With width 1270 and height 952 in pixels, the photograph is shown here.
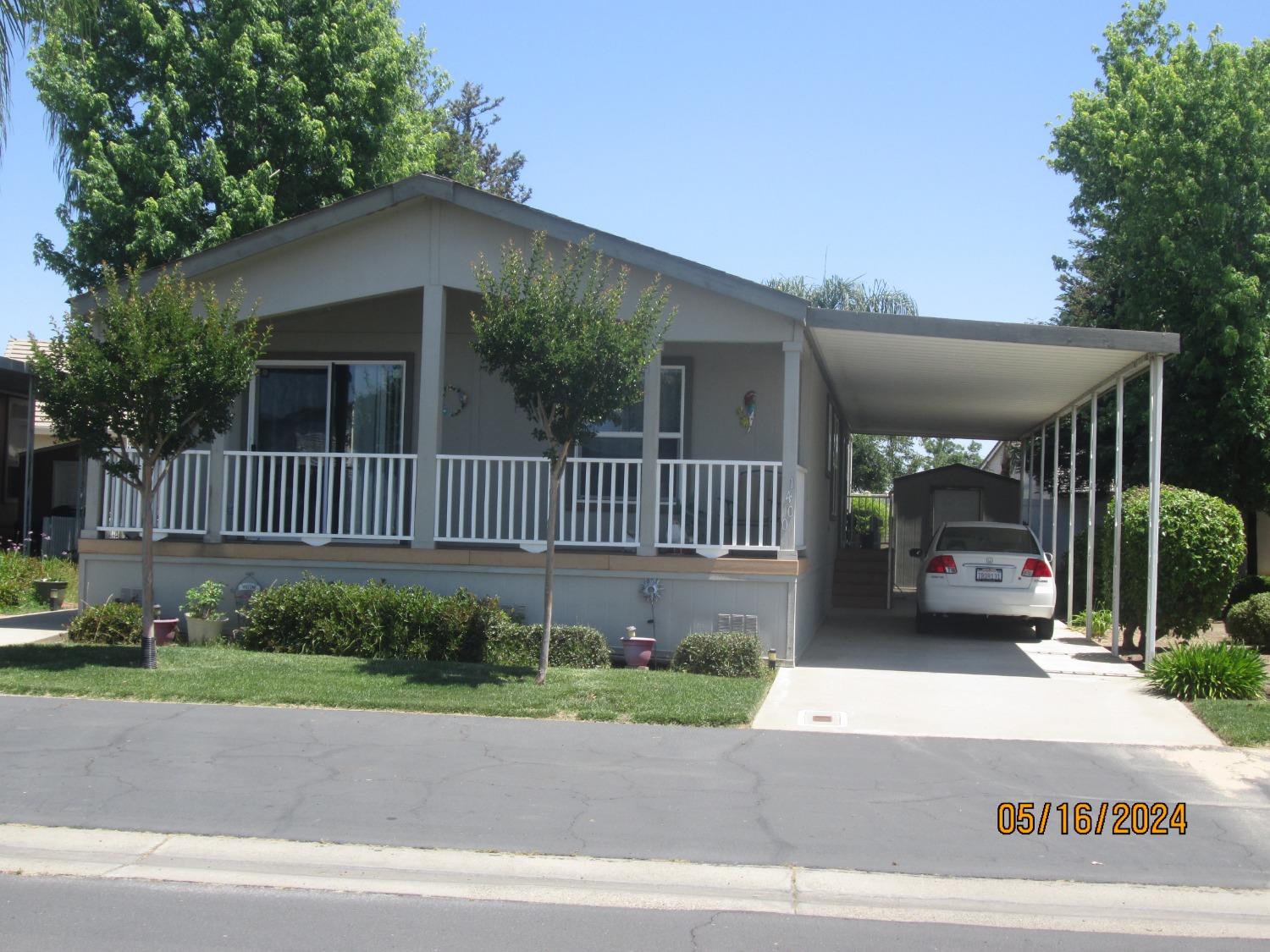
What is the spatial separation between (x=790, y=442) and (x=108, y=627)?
7245 millimetres

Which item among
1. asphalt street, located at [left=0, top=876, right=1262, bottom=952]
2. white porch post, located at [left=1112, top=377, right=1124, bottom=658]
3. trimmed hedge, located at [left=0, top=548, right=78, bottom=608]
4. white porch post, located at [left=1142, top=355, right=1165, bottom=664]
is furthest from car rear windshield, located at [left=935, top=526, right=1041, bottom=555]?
trimmed hedge, located at [left=0, top=548, right=78, bottom=608]

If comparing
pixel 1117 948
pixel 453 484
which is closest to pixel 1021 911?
pixel 1117 948

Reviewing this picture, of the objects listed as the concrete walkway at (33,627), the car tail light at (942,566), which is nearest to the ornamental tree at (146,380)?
the concrete walkway at (33,627)

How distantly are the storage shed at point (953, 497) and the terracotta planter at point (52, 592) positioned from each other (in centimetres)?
1652

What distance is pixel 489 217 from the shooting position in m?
12.5

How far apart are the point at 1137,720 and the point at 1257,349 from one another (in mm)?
13576

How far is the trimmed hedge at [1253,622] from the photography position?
47.2 ft

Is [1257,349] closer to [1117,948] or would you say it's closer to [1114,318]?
[1114,318]

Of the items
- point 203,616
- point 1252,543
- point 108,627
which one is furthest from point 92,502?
point 1252,543

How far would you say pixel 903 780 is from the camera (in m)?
7.60

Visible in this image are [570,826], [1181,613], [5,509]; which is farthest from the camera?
[5,509]

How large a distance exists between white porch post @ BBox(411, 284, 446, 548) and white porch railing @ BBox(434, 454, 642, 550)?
0.57ft

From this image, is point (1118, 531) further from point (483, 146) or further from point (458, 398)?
point (483, 146)
